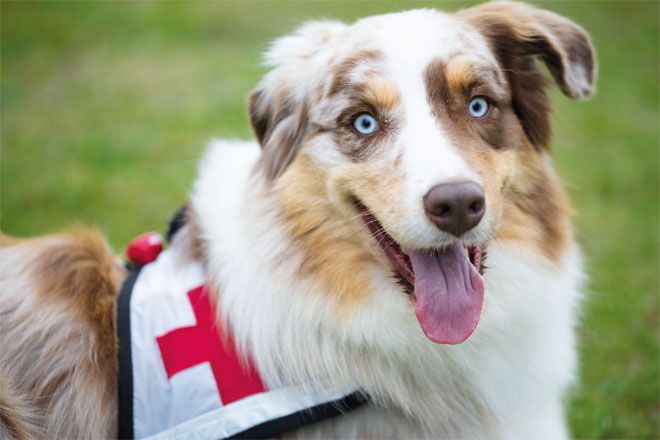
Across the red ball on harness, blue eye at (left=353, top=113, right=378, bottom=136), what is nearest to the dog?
blue eye at (left=353, top=113, right=378, bottom=136)

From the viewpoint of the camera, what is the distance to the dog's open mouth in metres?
2.79

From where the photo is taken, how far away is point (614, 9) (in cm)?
1459

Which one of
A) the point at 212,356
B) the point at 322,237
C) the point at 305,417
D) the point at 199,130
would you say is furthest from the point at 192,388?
the point at 199,130

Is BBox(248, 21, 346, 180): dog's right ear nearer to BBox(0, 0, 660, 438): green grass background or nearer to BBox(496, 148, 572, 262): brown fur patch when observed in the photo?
BBox(0, 0, 660, 438): green grass background

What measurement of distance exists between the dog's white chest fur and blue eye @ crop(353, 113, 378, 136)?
1.88 ft

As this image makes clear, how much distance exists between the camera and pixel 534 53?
11.0 ft

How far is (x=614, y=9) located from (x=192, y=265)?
14.1 metres

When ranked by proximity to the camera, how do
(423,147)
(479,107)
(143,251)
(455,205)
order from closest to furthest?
(455,205), (423,147), (479,107), (143,251)

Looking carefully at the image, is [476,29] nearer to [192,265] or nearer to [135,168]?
[192,265]

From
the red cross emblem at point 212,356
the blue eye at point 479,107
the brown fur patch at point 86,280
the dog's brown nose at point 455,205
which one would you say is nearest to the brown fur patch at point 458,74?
the blue eye at point 479,107

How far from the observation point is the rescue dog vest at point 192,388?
2.84 metres

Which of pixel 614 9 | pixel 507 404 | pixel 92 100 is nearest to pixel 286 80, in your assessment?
pixel 507 404

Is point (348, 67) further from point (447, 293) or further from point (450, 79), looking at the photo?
point (447, 293)

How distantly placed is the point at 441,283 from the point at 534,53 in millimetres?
1356
